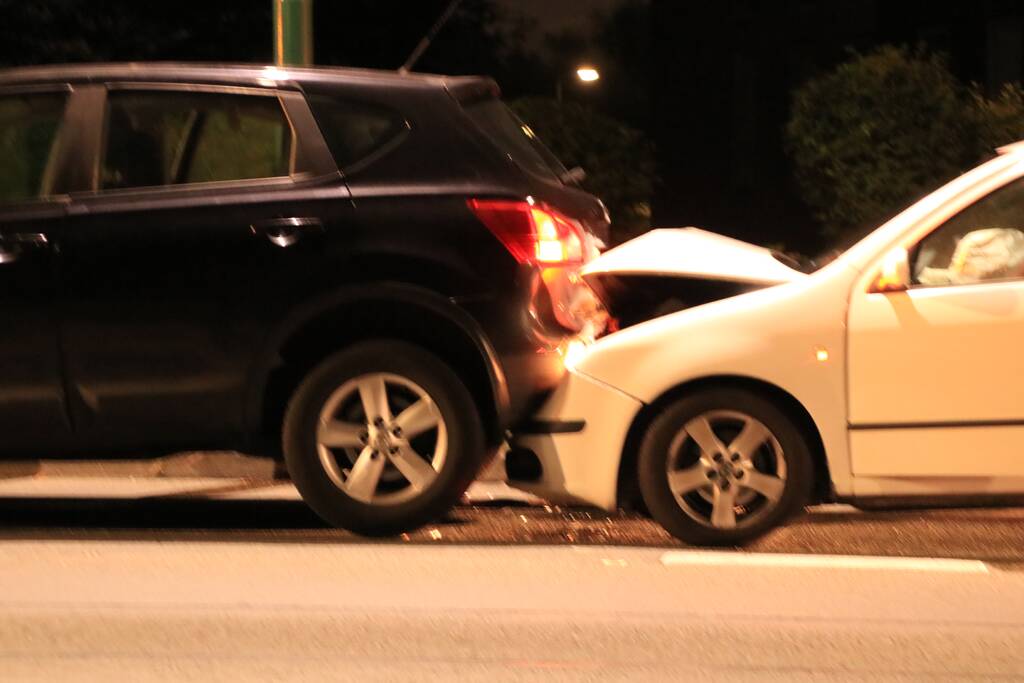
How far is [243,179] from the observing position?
7039 mm

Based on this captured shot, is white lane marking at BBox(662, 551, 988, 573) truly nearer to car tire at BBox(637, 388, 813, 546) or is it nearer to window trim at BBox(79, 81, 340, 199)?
car tire at BBox(637, 388, 813, 546)

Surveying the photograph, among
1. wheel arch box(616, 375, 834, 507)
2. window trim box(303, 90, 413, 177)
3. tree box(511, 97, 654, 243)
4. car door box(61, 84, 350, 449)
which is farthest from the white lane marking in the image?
tree box(511, 97, 654, 243)

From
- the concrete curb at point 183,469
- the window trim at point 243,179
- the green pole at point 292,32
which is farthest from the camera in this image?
the green pole at point 292,32

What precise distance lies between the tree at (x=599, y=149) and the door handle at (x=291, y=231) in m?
13.5

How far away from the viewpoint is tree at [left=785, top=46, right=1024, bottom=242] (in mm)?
18891

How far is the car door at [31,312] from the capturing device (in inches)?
272

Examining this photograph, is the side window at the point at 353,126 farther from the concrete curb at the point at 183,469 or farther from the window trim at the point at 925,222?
the concrete curb at the point at 183,469

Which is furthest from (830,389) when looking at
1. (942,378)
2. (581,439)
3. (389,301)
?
(389,301)

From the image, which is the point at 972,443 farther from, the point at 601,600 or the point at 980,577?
the point at 601,600

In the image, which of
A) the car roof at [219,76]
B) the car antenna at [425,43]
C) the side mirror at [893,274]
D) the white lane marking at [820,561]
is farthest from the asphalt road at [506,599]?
the car antenna at [425,43]

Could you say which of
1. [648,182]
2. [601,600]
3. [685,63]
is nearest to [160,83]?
[601,600]

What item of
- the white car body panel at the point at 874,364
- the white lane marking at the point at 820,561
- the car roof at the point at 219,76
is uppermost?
the car roof at the point at 219,76

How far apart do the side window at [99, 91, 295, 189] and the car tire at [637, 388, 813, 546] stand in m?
1.83

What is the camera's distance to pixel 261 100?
7125 millimetres
